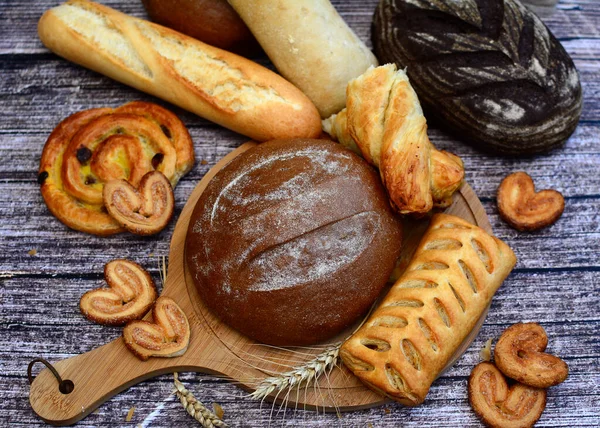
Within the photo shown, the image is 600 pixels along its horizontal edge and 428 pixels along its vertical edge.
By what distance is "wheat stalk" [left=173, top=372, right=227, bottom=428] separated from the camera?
5.96 ft

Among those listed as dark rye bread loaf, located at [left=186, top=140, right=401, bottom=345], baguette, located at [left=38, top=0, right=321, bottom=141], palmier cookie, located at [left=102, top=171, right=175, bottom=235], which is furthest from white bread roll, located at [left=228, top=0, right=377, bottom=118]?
palmier cookie, located at [left=102, top=171, right=175, bottom=235]

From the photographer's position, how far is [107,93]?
8.41ft

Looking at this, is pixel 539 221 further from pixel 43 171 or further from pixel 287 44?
pixel 43 171

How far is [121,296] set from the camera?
2.00m

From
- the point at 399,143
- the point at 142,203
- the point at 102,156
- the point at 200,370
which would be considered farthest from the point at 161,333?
the point at 399,143

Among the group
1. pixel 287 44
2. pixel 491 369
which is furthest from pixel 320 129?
pixel 491 369

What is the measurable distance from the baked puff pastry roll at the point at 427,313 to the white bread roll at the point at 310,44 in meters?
0.75

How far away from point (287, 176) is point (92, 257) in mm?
808

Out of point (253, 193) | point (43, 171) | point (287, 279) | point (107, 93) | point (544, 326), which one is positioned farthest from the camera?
point (107, 93)

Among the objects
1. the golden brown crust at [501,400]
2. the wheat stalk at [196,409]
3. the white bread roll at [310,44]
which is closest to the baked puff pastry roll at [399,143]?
the white bread roll at [310,44]

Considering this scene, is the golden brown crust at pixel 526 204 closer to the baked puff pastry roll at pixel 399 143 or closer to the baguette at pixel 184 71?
the baked puff pastry roll at pixel 399 143

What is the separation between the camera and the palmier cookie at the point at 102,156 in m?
2.16

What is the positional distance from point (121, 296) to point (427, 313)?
100cm

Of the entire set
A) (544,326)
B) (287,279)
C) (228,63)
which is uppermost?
(228,63)
